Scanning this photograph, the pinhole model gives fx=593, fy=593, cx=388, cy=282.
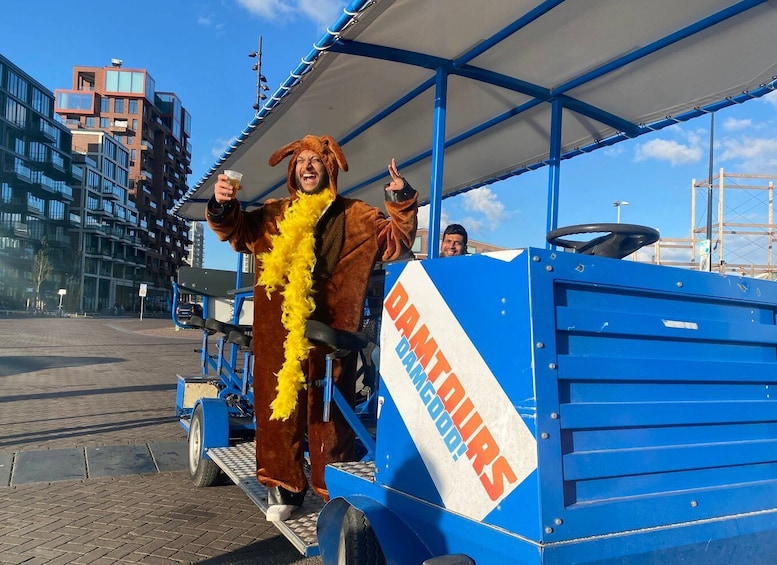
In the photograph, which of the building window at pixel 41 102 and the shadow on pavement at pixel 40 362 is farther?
the building window at pixel 41 102

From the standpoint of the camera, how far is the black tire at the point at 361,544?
2.15 m

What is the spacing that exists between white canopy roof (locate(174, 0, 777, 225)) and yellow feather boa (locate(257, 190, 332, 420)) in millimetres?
739

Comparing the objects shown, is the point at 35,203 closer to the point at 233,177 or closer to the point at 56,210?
the point at 56,210

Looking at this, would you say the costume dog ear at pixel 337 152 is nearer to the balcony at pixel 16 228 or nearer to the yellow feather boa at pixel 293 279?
the yellow feather boa at pixel 293 279

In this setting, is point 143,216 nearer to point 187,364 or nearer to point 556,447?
point 187,364

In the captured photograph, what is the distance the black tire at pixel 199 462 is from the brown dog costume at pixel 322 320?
1570 mm

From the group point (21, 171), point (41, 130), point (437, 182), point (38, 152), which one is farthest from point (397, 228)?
point (38, 152)

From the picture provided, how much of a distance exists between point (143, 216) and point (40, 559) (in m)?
87.0

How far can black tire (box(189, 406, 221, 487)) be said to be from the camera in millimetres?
4793

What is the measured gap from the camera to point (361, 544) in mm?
2156

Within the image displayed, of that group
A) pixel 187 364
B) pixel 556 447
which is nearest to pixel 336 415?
pixel 556 447

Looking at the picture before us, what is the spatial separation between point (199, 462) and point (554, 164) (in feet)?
12.2

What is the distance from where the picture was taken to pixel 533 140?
495 cm

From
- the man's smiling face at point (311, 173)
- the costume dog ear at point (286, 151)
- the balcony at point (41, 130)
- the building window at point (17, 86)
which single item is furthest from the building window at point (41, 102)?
the man's smiling face at point (311, 173)
